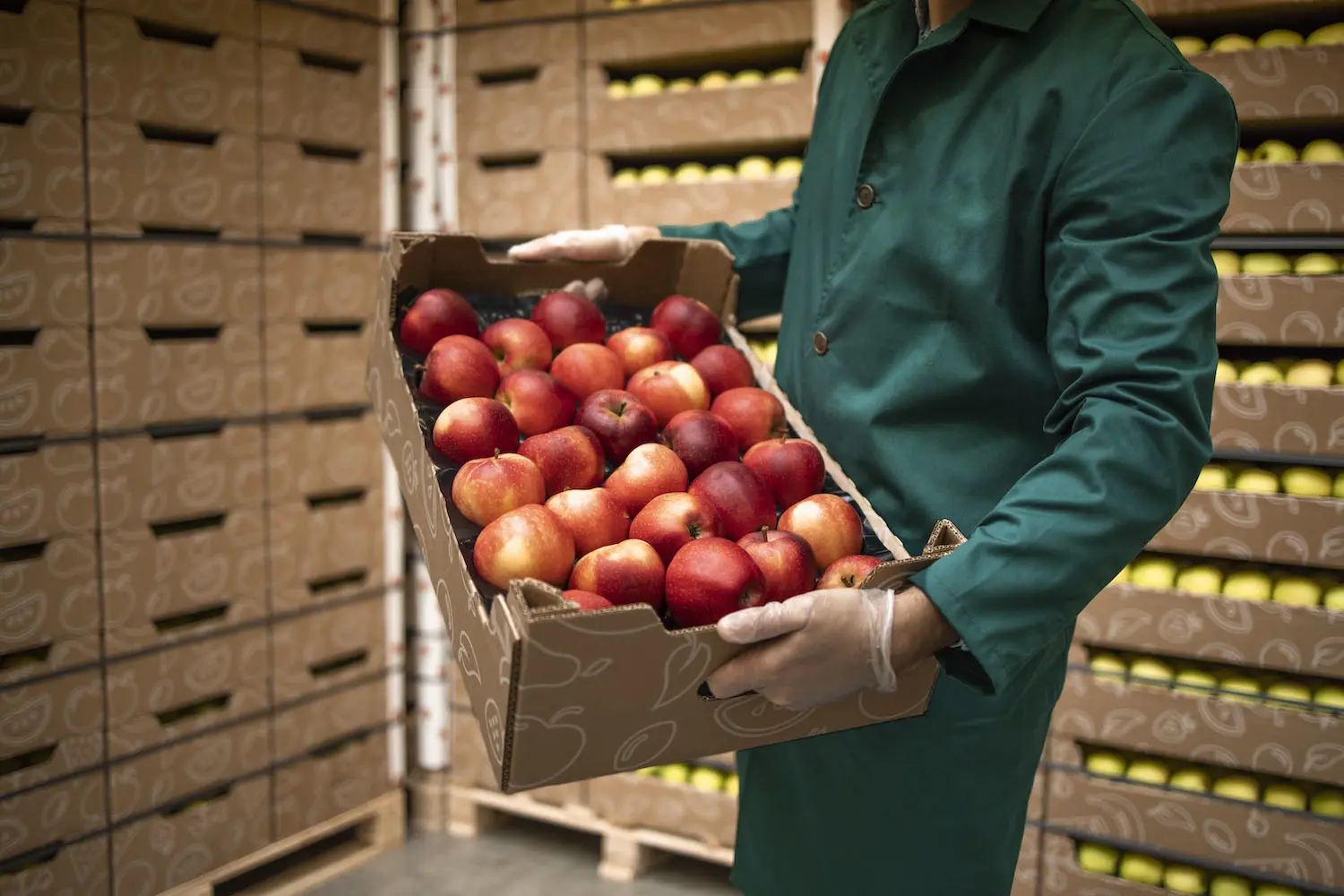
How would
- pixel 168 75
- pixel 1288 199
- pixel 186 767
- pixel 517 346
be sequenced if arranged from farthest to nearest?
pixel 186 767
pixel 168 75
pixel 1288 199
pixel 517 346

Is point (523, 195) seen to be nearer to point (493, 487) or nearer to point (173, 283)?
point (173, 283)

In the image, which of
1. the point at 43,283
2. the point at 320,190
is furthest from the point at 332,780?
the point at 320,190

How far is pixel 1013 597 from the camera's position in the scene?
2.73 feet

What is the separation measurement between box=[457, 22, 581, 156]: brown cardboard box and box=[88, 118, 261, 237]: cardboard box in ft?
1.84

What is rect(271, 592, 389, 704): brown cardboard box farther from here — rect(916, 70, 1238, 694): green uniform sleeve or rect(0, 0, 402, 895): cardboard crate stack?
rect(916, 70, 1238, 694): green uniform sleeve

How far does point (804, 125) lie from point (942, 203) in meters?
1.36

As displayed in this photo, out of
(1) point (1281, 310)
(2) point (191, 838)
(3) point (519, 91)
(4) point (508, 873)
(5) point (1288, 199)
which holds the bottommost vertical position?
(4) point (508, 873)

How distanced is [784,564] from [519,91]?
6.47 feet

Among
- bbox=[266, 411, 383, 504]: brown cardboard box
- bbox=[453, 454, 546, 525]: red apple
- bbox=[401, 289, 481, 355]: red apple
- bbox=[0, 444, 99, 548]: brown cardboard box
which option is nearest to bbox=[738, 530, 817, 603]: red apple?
bbox=[453, 454, 546, 525]: red apple

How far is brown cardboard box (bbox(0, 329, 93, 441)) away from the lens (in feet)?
6.32

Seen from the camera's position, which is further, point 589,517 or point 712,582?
point 589,517

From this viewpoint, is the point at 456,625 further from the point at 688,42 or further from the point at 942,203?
the point at 688,42

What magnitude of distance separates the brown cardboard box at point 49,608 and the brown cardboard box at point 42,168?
0.64 meters

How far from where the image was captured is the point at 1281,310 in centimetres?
194
